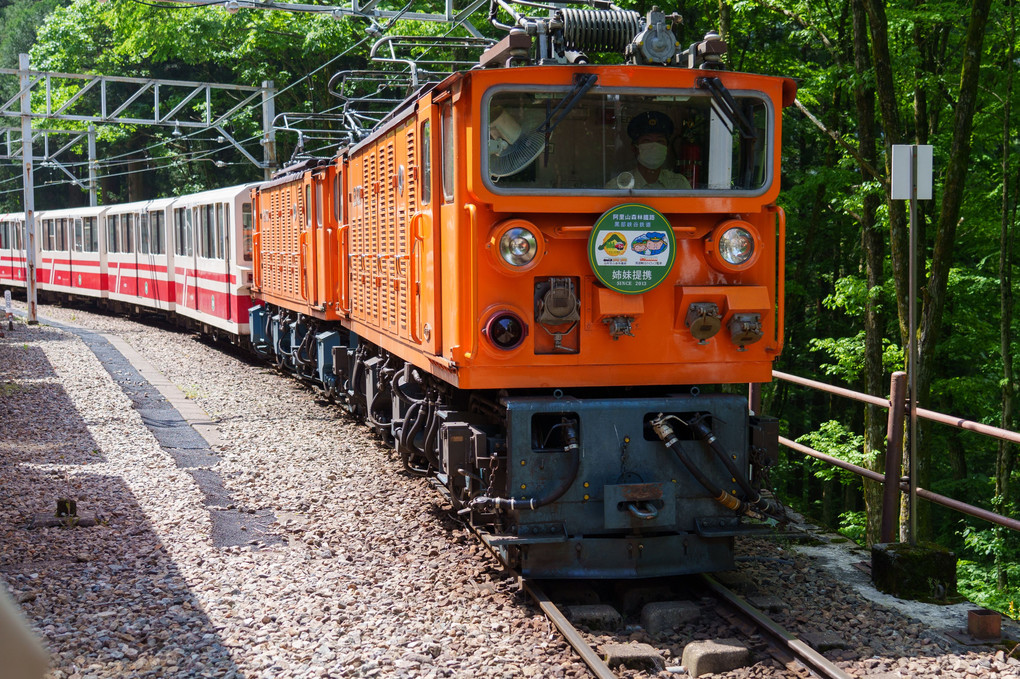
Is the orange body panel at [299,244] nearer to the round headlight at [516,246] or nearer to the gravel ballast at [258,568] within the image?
the gravel ballast at [258,568]

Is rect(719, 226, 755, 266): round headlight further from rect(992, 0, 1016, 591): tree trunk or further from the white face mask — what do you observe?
rect(992, 0, 1016, 591): tree trunk

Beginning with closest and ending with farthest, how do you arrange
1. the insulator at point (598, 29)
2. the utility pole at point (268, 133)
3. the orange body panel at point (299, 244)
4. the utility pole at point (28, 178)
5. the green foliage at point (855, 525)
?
the insulator at point (598, 29) < the orange body panel at point (299, 244) < the green foliage at point (855, 525) < the utility pole at point (268, 133) < the utility pole at point (28, 178)

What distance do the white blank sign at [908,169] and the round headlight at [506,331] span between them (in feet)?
7.76

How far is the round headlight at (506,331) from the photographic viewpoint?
5.97 meters

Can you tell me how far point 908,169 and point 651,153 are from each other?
1.55m

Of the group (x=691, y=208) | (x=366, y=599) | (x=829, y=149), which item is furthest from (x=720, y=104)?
(x=829, y=149)

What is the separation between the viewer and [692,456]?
6098mm

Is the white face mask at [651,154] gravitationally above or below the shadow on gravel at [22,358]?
above

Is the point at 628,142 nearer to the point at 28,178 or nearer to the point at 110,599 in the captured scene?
the point at 110,599

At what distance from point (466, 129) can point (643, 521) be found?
2424 millimetres

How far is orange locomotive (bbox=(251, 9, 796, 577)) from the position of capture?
5934 mm

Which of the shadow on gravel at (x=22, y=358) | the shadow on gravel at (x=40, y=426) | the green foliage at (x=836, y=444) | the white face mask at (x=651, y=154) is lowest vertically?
the green foliage at (x=836, y=444)

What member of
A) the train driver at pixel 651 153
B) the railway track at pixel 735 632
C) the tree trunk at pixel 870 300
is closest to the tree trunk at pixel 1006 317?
the tree trunk at pixel 870 300

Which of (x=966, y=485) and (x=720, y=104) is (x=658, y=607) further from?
(x=966, y=485)
